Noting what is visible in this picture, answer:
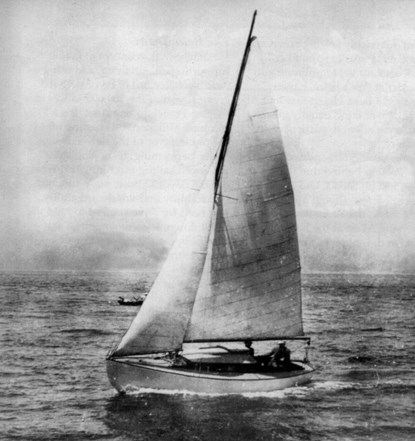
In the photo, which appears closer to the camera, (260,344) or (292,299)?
(292,299)

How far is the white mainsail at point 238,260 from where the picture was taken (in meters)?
21.4

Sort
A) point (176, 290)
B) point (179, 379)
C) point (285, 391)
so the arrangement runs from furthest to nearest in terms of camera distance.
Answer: point (285, 391) < point (176, 290) < point (179, 379)

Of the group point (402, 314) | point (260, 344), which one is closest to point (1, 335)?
point (260, 344)

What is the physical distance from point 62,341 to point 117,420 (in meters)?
22.2

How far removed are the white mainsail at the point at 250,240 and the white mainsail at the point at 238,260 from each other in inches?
1.5

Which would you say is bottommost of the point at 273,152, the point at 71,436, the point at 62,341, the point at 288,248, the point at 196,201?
the point at 71,436

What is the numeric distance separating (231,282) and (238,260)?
920mm

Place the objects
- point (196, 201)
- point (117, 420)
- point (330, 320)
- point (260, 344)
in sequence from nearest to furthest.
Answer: point (117, 420) < point (196, 201) < point (260, 344) < point (330, 320)

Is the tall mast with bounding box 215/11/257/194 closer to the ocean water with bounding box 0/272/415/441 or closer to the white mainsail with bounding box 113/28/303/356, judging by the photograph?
the white mainsail with bounding box 113/28/303/356

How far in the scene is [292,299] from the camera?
23297 millimetres

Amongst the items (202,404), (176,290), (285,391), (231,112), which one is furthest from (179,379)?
(231,112)

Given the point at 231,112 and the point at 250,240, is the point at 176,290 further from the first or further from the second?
the point at 231,112

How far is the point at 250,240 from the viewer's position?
882 inches

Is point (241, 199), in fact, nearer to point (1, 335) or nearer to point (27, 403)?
point (27, 403)
